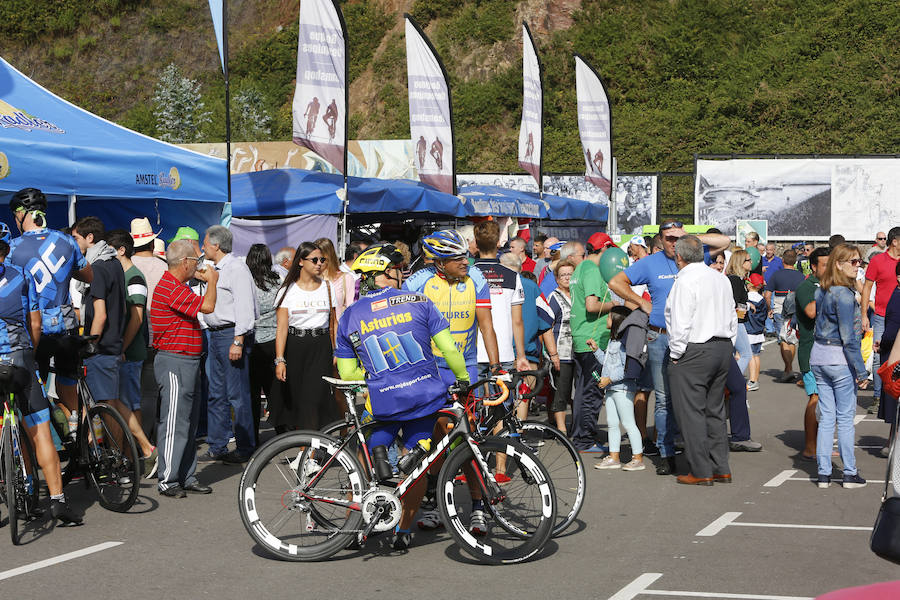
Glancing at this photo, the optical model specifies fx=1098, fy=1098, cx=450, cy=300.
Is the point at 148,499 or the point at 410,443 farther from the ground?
the point at 410,443

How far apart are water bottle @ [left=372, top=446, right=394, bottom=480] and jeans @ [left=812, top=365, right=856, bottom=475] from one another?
13.1 feet

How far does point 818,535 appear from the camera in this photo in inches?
273

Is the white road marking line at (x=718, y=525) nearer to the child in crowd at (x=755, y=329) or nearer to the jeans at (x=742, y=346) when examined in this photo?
the jeans at (x=742, y=346)

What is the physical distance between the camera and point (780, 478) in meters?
8.92

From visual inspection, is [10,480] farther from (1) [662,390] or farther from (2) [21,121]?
(2) [21,121]

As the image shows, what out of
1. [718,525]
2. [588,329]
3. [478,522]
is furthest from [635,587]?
[588,329]

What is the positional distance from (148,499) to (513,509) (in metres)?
3.13

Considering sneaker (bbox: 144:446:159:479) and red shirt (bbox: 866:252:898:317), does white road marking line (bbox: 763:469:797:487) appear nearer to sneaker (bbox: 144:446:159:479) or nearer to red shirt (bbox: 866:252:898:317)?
red shirt (bbox: 866:252:898:317)

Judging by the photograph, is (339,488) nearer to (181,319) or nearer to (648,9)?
(181,319)

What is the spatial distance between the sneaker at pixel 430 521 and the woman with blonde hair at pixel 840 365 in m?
3.30

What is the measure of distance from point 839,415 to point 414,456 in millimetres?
4035

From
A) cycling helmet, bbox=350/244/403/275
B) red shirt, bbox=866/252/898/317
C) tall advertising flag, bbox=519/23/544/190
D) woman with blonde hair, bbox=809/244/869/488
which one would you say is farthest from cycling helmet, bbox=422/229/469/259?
tall advertising flag, bbox=519/23/544/190

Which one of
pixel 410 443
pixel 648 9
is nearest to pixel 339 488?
pixel 410 443

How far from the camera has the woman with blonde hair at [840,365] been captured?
8.52 m
